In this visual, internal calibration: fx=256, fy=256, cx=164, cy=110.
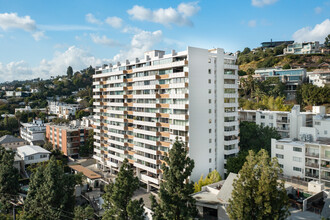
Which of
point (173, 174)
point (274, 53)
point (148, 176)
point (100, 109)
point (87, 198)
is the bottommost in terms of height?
point (87, 198)

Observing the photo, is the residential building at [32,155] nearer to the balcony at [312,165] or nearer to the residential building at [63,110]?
the residential building at [63,110]

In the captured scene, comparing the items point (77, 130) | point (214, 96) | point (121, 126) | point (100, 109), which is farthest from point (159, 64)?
point (77, 130)

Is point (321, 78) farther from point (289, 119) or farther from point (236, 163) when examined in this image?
point (236, 163)

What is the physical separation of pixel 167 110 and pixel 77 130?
146 ft

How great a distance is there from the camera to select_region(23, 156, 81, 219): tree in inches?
1350

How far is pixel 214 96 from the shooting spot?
47.8 metres

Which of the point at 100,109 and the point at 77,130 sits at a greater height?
the point at 100,109

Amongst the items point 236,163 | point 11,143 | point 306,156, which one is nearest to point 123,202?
point 236,163

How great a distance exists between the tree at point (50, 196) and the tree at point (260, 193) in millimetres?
23943

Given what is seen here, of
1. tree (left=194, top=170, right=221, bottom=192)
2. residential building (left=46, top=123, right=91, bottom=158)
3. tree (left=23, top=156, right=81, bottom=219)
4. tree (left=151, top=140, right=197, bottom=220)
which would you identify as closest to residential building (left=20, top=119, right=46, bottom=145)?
residential building (left=46, top=123, right=91, bottom=158)

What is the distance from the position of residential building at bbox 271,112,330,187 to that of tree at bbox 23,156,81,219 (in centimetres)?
3590

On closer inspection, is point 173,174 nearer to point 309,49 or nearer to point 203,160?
point 203,160

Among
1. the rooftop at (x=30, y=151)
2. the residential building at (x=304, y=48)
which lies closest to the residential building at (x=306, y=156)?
the rooftop at (x=30, y=151)

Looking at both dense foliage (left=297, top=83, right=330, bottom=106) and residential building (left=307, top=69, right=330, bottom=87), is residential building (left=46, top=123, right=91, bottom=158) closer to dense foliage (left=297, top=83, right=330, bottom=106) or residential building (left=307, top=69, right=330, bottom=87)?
dense foliage (left=297, top=83, right=330, bottom=106)
